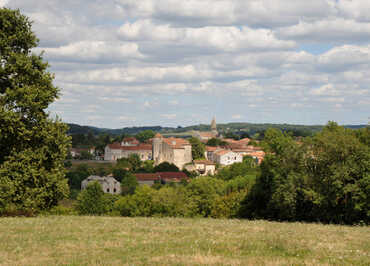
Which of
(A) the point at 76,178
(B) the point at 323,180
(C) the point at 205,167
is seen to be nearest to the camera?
(B) the point at 323,180

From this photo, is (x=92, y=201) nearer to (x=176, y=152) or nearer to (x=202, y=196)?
(x=202, y=196)

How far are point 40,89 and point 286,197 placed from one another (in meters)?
21.5

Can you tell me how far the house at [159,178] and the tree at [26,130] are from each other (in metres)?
120

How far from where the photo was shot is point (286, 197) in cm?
3669

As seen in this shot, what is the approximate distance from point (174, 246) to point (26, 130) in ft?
38.8

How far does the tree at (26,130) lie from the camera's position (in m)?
22.7

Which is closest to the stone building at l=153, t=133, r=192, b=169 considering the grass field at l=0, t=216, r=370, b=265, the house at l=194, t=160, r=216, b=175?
the house at l=194, t=160, r=216, b=175

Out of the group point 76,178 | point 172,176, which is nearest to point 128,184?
point 76,178

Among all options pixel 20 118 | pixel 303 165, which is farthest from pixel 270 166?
pixel 20 118

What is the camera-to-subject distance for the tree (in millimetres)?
22719

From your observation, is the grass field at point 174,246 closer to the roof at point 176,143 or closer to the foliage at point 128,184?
the foliage at point 128,184

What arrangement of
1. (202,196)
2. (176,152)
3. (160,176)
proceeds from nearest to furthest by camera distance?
(202,196) < (160,176) < (176,152)

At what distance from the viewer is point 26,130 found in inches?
893

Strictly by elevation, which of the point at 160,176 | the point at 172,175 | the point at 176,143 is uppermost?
the point at 176,143
